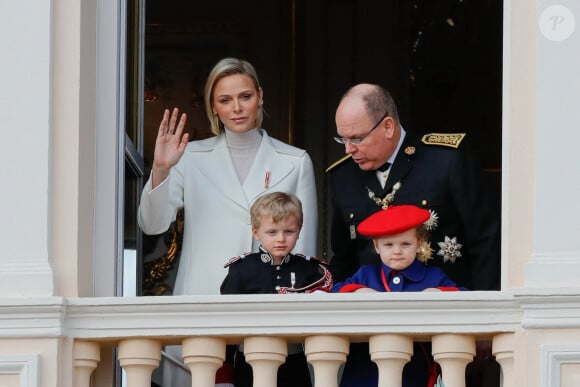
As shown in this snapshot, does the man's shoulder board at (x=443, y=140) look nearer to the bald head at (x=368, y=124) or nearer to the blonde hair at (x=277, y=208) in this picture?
the bald head at (x=368, y=124)

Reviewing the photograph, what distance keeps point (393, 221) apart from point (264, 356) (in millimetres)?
717

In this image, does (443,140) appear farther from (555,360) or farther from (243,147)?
(555,360)

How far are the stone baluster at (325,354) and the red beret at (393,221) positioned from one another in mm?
472

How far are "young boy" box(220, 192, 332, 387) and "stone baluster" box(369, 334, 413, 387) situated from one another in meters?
0.51

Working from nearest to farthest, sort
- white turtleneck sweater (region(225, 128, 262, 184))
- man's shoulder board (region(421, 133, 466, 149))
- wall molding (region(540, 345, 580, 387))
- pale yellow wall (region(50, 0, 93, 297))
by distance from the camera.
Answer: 1. wall molding (region(540, 345, 580, 387))
2. pale yellow wall (region(50, 0, 93, 297))
3. man's shoulder board (region(421, 133, 466, 149))
4. white turtleneck sweater (region(225, 128, 262, 184))

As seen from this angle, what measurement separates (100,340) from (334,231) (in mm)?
1181

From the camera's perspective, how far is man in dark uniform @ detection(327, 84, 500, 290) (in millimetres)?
8594

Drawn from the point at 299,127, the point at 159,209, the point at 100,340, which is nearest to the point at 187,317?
the point at 100,340

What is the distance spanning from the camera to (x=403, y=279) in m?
8.37

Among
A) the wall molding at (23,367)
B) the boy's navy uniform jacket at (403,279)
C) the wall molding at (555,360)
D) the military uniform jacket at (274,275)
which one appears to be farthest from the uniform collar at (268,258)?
the wall molding at (555,360)

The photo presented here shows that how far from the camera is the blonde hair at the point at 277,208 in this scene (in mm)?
8516

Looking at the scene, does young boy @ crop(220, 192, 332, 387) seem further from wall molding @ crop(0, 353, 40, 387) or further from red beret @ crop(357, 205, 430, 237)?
wall molding @ crop(0, 353, 40, 387)

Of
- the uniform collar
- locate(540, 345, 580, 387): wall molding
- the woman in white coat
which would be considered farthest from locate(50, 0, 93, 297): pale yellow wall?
locate(540, 345, 580, 387): wall molding

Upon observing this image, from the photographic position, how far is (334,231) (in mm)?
8867
